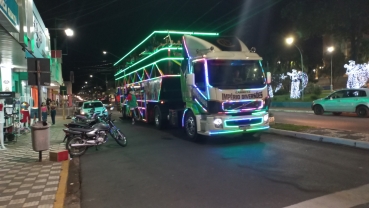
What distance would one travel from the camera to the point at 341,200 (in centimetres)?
529

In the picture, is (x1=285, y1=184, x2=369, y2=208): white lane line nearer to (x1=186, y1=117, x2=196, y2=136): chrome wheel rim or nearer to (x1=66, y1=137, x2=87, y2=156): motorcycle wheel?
(x1=186, y1=117, x2=196, y2=136): chrome wheel rim

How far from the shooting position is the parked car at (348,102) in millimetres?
17664

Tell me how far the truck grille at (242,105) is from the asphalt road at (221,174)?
4.06 feet

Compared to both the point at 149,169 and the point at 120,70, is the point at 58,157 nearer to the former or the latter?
the point at 149,169

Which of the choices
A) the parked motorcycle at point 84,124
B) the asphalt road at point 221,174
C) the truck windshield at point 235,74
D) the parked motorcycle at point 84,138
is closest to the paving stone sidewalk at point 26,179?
the asphalt road at point 221,174

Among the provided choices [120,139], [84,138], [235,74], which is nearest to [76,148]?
[84,138]

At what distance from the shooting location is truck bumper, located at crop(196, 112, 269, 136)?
10.2 meters

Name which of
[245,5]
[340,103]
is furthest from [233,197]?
[245,5]

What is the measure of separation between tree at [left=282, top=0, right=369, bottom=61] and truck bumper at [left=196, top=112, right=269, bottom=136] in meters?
19.0

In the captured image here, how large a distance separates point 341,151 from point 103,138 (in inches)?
285

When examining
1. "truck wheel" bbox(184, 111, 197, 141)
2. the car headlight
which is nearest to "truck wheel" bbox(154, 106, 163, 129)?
"truck wheel" bbox(184, 111, 197, 141)

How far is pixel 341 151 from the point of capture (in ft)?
29.6

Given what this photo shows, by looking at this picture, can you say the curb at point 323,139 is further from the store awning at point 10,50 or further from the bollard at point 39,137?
the store awning at point 10,50

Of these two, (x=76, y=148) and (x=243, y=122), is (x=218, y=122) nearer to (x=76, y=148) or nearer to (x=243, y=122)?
(x=243, y=122)
